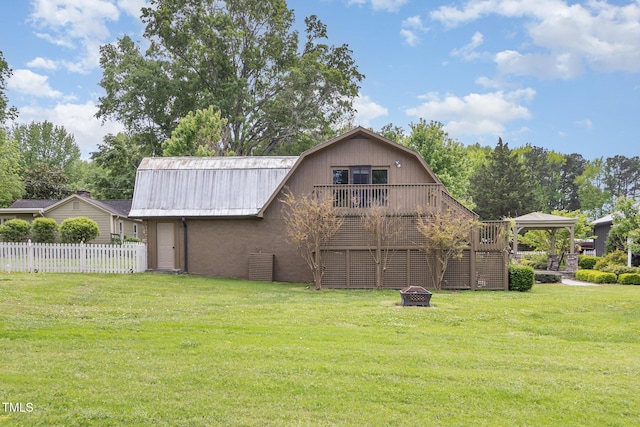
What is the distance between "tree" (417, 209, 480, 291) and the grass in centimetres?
455

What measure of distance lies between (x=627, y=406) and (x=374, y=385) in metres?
2.83

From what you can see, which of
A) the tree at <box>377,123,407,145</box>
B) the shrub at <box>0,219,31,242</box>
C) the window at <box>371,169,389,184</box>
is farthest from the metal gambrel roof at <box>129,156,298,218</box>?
the tree at <box>377,123,407,145</box>

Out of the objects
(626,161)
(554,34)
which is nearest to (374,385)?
(554,34)

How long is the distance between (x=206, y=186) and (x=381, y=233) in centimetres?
819

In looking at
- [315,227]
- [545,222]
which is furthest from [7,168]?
[545,222]

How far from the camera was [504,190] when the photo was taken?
48469 mm

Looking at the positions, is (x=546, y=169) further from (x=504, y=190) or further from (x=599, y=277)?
(x=599, y=277)

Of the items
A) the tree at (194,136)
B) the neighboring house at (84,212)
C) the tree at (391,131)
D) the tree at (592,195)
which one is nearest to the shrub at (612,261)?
the tree at (391,131)

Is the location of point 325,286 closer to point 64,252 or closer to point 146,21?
point 64,252

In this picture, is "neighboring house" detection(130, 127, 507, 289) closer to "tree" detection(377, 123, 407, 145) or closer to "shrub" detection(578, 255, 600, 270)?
"shrub" detection(578, 255, 600, 270)

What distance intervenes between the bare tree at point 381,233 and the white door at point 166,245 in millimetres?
8403

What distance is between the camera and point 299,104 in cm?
3959

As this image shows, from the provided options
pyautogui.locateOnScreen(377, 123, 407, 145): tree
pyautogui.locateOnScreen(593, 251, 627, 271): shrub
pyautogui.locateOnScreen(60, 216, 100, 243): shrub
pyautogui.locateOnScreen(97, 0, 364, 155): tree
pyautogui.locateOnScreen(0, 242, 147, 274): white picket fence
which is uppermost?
pyautogui.locateOnScreen(97, 0, 364, 155): tree

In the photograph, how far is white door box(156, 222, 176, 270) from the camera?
68.7 ft
